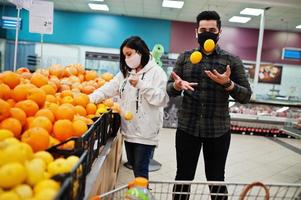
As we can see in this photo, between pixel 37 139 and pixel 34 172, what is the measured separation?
0.27 meters

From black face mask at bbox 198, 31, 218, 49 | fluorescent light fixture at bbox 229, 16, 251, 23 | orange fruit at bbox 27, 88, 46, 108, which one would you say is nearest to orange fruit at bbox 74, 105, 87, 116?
orange fruit at bbox 27, 88, 46, 108

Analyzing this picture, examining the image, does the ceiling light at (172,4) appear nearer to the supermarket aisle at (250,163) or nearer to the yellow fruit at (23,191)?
the supermarket aisle at (250,163)

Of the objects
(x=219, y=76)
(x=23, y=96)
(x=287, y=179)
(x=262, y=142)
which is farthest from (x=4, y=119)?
(x=262, y=142)

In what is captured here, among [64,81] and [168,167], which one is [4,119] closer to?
[64,81]

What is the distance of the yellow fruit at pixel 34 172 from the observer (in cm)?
82

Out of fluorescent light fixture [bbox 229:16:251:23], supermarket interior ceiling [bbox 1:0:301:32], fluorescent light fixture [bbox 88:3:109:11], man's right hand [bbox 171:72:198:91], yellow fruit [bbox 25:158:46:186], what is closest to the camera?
yellow fruit [bbox 25:158:46:186]

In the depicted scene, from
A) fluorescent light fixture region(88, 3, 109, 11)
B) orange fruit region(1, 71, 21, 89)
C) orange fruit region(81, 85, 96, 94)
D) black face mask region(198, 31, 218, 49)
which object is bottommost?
orange fruit region(81, 85, 96, 94)

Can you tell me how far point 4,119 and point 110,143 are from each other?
0.86 m

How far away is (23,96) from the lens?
1.48 m

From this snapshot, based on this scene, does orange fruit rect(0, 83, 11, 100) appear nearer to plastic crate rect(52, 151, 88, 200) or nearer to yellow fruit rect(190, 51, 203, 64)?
plastic crate rect(52, 151, 88, 200)

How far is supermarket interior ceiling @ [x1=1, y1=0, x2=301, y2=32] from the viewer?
8305 mm

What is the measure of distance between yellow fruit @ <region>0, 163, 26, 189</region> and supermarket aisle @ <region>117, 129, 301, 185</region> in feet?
8.90

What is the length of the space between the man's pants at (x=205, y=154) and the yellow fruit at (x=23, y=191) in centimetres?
122

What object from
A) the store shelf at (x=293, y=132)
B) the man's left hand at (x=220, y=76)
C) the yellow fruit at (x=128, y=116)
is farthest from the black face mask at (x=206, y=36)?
the store shelf at (x=293, y=132)
